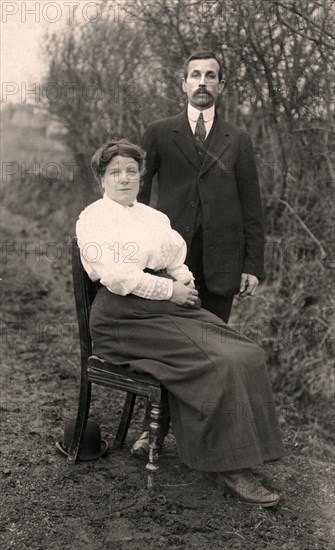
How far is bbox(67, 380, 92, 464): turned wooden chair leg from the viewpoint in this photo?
337cm

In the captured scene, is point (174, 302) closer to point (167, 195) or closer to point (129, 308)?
point (129, 308)

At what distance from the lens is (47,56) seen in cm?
761

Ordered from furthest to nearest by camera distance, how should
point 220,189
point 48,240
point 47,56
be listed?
point 48,240 < point 47,56 < point 220,189

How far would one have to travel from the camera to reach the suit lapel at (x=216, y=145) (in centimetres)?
361

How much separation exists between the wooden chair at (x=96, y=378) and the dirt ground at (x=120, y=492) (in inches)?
7.0

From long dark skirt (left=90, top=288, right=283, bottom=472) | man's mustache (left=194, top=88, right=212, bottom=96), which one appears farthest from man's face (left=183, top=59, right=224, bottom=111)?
long dark skirt (left=90, top=288, right=283, bottom=472)

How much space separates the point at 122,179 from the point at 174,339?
0.84 meters

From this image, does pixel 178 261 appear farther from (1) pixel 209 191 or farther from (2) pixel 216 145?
(2) pixel 216 145

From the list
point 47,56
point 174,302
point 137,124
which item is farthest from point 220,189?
point 47,56

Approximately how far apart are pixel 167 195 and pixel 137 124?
10.5 ft

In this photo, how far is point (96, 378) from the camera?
322cm

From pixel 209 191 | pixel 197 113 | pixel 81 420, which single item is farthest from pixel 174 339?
pixel 197 113

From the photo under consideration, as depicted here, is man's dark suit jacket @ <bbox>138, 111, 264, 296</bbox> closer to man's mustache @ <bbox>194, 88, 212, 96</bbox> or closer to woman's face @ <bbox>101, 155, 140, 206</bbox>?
man's mustache @ <bbox>194, 88, 212, 96</bbox>

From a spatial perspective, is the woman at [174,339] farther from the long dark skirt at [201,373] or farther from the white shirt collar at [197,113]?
the white shirt collar at [197,113]
